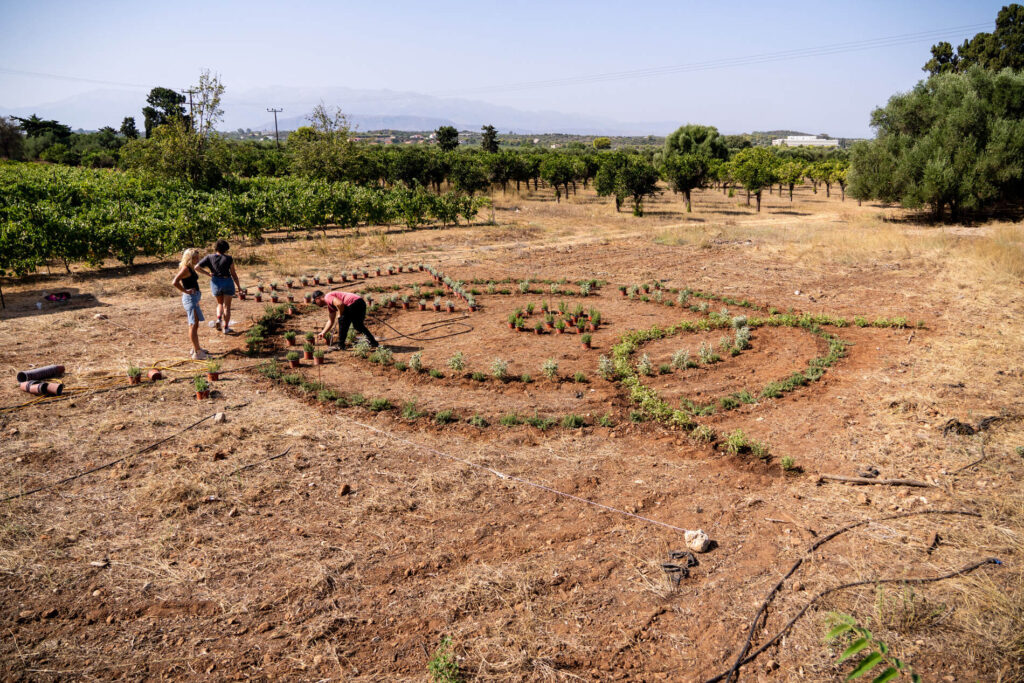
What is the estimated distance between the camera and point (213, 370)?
29.5 feet

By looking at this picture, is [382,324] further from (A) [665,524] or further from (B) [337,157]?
(B) [337,157]

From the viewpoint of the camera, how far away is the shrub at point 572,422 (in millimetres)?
7566

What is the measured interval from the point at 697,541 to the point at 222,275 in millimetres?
8933

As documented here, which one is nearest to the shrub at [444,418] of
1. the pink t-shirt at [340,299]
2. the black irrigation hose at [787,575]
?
the pink t-shirt at [340,299]

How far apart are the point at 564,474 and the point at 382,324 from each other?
6.40 metres

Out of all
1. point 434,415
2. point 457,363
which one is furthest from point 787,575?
point 457,363

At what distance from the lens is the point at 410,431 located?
7.43 meters

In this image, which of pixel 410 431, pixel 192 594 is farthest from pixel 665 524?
pixel 192 594

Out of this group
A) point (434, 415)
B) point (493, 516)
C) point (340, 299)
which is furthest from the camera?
point (340, 299)

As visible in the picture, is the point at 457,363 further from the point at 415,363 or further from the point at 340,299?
the point at 340,299

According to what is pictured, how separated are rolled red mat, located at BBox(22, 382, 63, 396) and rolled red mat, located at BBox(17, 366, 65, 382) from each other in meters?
0.19

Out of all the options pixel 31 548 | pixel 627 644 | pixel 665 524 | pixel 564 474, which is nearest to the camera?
pixel 627 644

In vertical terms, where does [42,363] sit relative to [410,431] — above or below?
above

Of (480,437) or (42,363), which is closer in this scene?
(480,437)
